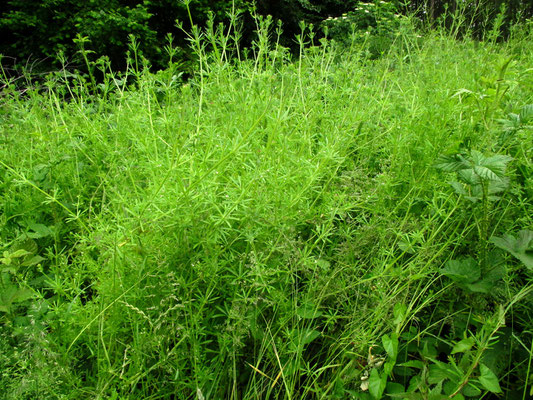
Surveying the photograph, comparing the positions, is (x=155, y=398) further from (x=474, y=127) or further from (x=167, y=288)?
(x=474, y=127)

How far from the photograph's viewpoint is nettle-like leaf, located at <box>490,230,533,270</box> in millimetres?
1519

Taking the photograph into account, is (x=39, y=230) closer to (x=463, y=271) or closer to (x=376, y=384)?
(x=376, y=384)

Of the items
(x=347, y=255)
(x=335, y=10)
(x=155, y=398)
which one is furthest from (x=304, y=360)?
(x=335, y=10)

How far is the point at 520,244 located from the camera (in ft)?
5.16

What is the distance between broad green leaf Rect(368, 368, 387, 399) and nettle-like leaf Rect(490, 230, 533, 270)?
26.0 inches

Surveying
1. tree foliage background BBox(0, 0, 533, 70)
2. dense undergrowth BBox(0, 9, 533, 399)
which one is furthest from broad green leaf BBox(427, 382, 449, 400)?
tree foliage background BBox(0, 0, 533, 70)

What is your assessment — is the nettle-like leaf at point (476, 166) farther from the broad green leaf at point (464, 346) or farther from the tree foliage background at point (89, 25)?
the tree foliage background at point (89, 25)

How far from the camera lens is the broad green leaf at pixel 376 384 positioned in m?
1.39

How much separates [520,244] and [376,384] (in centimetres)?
76

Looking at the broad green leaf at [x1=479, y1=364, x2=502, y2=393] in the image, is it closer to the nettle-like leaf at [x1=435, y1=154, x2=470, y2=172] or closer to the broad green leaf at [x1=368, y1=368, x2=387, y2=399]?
the broad green leaf at [x1=368, y1=368, x2=387, y2=399]

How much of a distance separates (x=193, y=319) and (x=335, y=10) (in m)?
10.6

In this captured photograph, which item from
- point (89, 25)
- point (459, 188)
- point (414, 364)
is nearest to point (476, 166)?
point (459, 188)

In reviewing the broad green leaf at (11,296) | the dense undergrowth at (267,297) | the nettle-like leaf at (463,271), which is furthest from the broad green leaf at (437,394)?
the broad green leaf at (11,296)

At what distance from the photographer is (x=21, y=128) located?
2877mm
